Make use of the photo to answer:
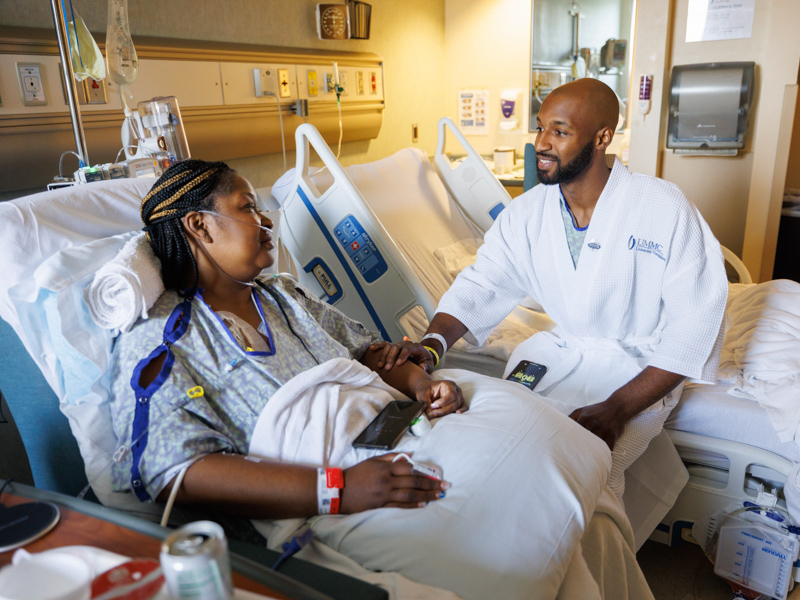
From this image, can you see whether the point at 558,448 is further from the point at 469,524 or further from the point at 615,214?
the point at 615,214

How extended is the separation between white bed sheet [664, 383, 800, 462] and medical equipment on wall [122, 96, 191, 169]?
1.93 metres

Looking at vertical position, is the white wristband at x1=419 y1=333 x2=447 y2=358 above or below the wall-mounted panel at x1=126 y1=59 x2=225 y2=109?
below

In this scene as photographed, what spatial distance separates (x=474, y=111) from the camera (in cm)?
541

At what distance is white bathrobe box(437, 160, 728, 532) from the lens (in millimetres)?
1878

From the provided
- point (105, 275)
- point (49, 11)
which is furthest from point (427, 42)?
point (105, 275)

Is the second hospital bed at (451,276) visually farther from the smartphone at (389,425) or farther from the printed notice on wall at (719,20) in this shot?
the printed notice on wall at (719,20)

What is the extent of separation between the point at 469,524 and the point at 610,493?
54 centimetres

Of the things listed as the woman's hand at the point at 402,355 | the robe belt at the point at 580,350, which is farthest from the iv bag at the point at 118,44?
the robe belt at the point at 580,350

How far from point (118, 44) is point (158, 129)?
1.03ft

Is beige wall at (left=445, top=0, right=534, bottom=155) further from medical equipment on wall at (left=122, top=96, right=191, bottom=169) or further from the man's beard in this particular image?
medical equipment on wall at (left=122, top=96, right=191, bottom=169)

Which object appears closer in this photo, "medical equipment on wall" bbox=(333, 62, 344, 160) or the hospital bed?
the hospital bed

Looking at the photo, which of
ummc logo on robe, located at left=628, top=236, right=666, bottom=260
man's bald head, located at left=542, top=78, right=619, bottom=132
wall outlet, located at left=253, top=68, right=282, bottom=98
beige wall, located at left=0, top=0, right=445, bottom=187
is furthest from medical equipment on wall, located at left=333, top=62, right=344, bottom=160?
ummc logo on robe, located at left=628, top=236, right=666, bottom=260

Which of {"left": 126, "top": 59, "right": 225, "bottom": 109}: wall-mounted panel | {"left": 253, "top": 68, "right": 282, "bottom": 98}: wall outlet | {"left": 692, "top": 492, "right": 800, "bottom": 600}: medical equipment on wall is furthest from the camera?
{"left": 253, "top": 68, "right": 282, "bottom": 98}: wall outlet

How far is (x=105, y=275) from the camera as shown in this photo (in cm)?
138
